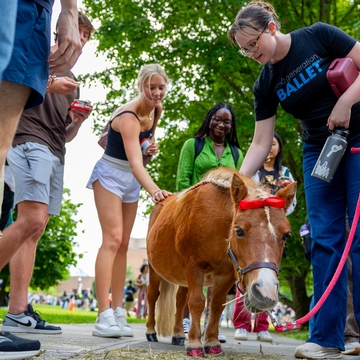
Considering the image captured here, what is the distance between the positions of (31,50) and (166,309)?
353 cm

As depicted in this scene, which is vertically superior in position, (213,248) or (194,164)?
(194,164)

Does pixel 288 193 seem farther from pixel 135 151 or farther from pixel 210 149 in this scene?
pixel 210 149

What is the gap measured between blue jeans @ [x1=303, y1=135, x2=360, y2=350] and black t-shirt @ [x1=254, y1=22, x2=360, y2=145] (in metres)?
0.19

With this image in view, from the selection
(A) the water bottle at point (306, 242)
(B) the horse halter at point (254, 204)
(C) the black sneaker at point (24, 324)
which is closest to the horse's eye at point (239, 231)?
(B) the horse halter at point (254, 204)

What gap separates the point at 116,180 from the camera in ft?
20.6

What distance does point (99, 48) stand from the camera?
67.2ft

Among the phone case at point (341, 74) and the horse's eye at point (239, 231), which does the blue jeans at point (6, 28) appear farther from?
the phone case at point (341, 74)

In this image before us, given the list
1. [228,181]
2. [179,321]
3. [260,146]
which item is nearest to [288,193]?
[228,181]

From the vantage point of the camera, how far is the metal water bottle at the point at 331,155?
424 cm

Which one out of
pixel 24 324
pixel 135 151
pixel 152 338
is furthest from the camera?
pixel 135 151

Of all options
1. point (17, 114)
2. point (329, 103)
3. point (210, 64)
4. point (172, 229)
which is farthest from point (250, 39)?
point (210, 64)

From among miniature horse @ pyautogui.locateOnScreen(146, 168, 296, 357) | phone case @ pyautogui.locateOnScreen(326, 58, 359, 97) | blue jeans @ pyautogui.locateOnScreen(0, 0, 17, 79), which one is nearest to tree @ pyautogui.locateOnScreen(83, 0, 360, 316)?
miniature horse @ pyautogui.locateOnScreen(146, 168, 296, 357)

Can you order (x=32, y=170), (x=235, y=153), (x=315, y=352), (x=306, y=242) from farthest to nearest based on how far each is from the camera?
(x=235, y=153) → (x=306, y=242) → (x=32, y=170) → (x=315, y=352)

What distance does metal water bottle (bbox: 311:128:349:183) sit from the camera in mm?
4238
